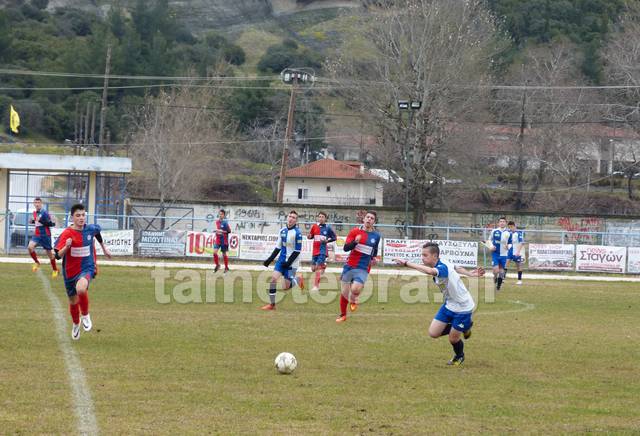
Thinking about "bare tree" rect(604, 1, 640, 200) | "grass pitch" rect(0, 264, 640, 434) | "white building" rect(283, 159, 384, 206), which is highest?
"bare tree" rect(604, 1, 640, 200)

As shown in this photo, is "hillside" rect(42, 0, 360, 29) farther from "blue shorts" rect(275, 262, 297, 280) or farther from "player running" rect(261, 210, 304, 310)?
"blue shorts" rect(275, 262, 297, 280)

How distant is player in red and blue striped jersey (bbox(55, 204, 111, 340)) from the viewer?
1354 centimetres

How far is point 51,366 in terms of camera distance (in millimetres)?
11055

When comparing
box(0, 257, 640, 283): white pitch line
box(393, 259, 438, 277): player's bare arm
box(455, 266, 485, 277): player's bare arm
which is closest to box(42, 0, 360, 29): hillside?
box(0, 257, 640, 283): white pitch line

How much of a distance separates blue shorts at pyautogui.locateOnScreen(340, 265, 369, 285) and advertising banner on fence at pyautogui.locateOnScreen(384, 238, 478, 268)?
19.5m

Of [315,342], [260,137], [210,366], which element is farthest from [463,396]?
[260,137]

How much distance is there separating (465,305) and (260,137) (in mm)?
64650

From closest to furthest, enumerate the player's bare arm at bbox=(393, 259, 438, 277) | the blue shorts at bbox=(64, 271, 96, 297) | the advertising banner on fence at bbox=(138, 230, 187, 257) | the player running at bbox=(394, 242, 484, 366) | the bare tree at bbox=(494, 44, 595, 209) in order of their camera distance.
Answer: the player's bare arm at bbox=(393, 259, 438, 277) → the player running at bbox=(394, 242, 484, 366) → the blue shorts at bbox=(64, 271, 96, 297) → the advertising banner on fence at bbox=(138, 230, 187, 257) → the bare tree at bbox=(494, 44, 595, 209)

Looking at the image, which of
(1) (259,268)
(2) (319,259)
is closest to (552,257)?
(1) (259,268)

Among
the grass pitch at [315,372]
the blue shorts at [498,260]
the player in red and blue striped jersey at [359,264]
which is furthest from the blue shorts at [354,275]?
the blue shorts at [498,260]

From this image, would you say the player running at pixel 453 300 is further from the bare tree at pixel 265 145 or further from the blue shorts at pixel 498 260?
the bare tree at pixel 265 145

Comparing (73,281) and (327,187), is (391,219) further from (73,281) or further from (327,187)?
(73,281)

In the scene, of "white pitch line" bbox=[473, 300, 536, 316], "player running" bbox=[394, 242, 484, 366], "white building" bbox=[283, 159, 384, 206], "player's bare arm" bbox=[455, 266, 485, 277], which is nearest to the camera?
"player's bare arm" bbox=[455, 266, 485, 277]

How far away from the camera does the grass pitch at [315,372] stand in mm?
8562
